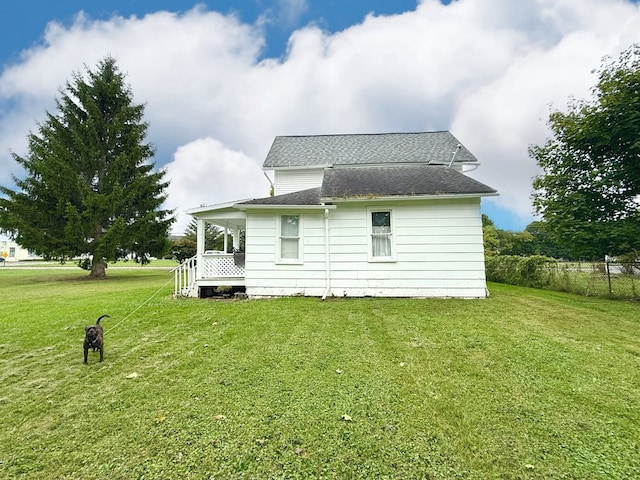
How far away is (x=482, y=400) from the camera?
119 inches

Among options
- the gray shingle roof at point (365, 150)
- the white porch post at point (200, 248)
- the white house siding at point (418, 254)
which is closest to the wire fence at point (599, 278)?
the white house siding at point (418, 254)

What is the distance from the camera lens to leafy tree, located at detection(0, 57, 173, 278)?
15.4m

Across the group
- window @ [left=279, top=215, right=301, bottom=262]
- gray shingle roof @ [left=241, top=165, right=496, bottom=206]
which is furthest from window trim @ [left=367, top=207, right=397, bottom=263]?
window @ [left=279, top=215, right=301, bottom=262]

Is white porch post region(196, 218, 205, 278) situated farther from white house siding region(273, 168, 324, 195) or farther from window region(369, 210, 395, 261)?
window region(369, 210, 395, 261)

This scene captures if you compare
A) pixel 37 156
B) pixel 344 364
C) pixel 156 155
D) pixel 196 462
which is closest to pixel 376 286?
pixel 344 364

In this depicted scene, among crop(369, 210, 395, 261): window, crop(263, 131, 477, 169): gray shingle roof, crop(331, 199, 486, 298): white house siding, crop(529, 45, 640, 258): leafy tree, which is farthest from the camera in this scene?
crop(263, 131, 477, 169): gray shingle roof

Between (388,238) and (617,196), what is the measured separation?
847cm

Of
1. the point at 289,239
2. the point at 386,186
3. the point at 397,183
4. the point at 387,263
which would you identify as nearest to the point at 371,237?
the point at 387,263

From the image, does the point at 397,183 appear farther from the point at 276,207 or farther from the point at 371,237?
the point at 276,207

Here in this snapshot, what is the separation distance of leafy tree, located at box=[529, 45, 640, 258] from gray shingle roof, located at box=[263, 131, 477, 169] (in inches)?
134

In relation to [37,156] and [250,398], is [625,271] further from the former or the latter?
[37,156]

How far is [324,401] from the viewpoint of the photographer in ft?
9.88

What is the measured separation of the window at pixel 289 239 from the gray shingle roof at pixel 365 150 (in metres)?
5.16

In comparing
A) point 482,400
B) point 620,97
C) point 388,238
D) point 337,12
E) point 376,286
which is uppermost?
point 337,12
